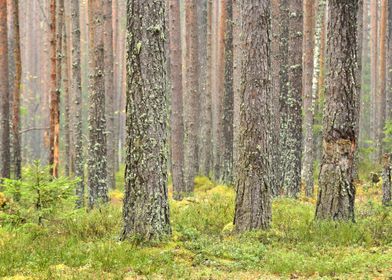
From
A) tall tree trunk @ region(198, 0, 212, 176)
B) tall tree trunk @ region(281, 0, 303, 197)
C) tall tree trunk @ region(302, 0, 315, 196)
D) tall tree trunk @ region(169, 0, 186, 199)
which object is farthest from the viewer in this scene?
tall tree trunk @ region(198, 0, 212, 176)

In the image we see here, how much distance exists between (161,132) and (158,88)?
2.29ft

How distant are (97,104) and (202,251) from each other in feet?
22.8

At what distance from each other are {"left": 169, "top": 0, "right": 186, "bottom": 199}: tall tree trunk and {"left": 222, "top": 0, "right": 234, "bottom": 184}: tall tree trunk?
8.79ft

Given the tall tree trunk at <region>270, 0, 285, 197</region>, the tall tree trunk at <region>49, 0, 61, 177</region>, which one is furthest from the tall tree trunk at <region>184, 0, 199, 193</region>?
the tall tree trunk at <region>49, 0, 61, 177</region>

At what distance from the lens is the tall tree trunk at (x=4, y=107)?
14.6 m

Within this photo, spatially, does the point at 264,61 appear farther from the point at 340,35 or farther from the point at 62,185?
the point at 62,185

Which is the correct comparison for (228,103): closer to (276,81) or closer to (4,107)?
(276,81)

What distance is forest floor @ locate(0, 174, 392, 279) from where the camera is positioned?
21.6 feet

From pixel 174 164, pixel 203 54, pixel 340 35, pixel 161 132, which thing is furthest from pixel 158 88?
pixel 203 54

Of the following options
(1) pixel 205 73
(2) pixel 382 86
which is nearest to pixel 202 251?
(1) pixel 205 73

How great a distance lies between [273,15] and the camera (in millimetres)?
16500

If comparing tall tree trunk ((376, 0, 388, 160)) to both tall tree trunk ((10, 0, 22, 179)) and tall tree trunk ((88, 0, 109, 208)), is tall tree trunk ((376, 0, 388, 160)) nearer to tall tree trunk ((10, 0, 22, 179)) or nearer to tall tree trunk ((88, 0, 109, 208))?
tall tree trunk ((88, 0, 109, 208))

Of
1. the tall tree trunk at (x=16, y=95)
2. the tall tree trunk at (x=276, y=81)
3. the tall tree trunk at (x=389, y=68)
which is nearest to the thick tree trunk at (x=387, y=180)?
the tall tree trunk at (x=276, y=81)

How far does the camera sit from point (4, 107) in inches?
581
